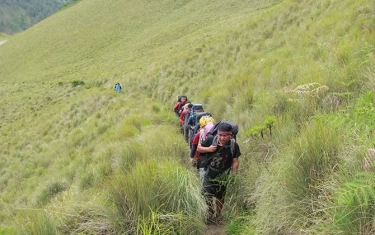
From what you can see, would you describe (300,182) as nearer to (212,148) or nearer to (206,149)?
(212,148)

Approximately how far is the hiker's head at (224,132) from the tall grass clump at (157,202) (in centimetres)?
88

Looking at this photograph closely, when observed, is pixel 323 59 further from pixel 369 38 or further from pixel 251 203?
pixel 251 203

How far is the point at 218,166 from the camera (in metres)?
5.52

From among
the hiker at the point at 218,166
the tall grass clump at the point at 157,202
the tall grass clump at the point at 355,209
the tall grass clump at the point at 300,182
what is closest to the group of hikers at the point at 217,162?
the hiker at the point at 218,166

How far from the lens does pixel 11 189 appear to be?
12930 mm

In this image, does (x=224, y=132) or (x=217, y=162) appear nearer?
(x=224, y=132)

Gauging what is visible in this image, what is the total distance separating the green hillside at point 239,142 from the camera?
380 cm

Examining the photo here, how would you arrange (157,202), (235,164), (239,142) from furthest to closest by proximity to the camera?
1. (239,142)
2. (235,164)
3. (157,202)

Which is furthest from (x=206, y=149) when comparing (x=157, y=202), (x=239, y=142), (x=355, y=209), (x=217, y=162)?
(x=355, y=209)

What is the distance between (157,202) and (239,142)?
289 cm

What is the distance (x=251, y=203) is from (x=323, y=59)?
16.0 feet

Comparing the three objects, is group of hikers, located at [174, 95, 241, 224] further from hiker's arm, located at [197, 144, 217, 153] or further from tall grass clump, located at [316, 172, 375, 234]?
Answer: tall grass clump, located at [316, 172, 375, 234]

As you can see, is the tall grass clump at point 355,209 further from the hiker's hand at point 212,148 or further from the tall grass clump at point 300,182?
the hiker's hand at point 212,148

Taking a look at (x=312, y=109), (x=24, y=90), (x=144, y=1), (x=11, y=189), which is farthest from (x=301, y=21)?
(x=144, y=1)
